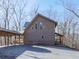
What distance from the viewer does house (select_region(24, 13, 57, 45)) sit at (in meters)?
38.3

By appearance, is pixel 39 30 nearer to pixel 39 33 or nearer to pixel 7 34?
pixel 39 33

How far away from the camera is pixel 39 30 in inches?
1516

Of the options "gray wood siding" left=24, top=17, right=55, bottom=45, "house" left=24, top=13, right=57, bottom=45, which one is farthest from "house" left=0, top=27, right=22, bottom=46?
"house" left=24, top=13, right=57, bottom=45

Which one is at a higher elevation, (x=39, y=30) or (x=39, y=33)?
(x=39, y=30)

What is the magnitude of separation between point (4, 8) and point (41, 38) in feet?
57.1

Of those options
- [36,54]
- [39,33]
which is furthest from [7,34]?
[39,33]

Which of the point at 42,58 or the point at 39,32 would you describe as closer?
the point at 42,58

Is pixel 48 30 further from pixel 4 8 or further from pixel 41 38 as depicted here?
pixel 4 8

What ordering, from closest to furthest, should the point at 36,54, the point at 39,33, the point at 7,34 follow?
the point at 36,54, the point at 7,34, the point at 39,33

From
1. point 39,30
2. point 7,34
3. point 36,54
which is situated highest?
point 39,30

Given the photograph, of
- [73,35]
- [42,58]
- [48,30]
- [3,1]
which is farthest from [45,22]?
[73,35]

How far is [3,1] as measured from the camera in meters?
50.1

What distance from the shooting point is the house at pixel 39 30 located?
38.3 m

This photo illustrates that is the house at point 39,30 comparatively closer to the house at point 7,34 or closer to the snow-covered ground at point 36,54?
the house at point 7,34
